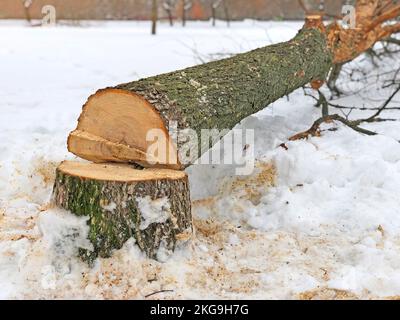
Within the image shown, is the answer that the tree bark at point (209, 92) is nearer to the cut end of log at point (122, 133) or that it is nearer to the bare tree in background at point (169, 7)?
the cut end of log at point (122, 133)

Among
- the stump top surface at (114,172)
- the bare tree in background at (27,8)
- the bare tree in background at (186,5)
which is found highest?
the bare tree in background at (186,5)

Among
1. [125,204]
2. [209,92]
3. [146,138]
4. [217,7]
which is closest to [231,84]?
[209,92]

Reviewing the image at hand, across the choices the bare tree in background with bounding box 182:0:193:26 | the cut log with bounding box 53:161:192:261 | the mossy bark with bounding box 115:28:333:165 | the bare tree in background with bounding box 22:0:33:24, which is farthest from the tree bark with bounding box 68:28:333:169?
the bare tree in background with bounding box 22:0:33:24

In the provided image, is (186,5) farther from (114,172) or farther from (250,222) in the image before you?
(114,172)

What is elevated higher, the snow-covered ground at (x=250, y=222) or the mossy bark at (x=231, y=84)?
the mossy bark at (x=231, y=84)

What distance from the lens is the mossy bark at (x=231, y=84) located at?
287 centimetres

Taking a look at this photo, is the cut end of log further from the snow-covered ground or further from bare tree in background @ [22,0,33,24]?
bare tree in background @ [22,0,33,24]

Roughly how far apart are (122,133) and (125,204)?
1.51 feet

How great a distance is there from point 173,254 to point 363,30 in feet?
12.2

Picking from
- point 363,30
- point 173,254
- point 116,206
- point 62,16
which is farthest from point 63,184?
point 62,16

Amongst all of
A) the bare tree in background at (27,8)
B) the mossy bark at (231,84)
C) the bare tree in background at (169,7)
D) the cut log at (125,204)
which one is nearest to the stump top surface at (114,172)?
the cut log at (125,204)

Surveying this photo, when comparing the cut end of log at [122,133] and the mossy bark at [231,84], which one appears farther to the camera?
the mossy bark at [231,84]

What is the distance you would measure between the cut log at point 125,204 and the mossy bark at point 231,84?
31 cm

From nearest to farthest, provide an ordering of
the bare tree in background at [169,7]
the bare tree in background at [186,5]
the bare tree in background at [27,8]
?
the bare tree in background at [27,8] → the bare tree in background at [169,7] → the bare tree in background at [186,5]
